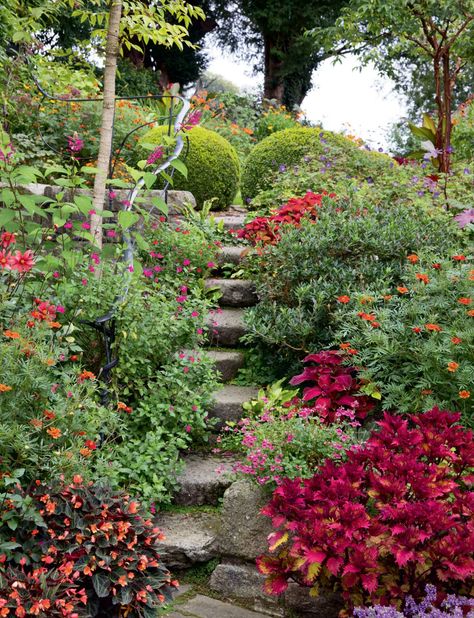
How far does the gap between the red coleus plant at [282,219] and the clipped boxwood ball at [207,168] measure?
6.10ft

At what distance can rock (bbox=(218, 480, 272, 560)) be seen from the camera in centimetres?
301

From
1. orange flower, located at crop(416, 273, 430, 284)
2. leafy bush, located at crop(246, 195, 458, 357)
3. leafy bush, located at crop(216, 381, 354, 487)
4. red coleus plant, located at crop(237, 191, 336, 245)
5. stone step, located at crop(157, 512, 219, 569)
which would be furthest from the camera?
red coleus plant, located at crop(237, 191, 336, 245)

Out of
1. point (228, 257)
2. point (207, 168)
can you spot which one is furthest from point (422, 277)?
point (207, 168)

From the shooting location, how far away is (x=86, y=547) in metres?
2.49

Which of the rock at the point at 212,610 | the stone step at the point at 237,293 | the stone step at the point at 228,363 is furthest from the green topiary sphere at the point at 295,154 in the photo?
the rock at the point at 212,610

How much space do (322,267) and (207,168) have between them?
328cm

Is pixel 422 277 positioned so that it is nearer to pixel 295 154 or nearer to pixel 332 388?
pixel 332 388

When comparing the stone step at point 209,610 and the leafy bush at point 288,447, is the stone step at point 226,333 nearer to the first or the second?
the leafy bush at point 288,447

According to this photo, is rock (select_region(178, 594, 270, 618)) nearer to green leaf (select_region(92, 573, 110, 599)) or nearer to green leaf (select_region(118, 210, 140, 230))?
green leaf (select_region(92, 573, 110, 599))

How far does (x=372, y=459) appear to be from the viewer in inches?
107

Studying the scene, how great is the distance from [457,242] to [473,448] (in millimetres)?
2353

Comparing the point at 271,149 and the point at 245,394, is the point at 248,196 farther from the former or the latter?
the point at 245,394

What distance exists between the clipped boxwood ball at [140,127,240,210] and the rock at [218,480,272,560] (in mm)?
4613

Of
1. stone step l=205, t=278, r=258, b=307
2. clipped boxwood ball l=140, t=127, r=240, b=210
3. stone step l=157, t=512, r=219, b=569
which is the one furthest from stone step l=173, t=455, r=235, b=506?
clipped boxwood ball l=140, t=127, r=240, b=210
